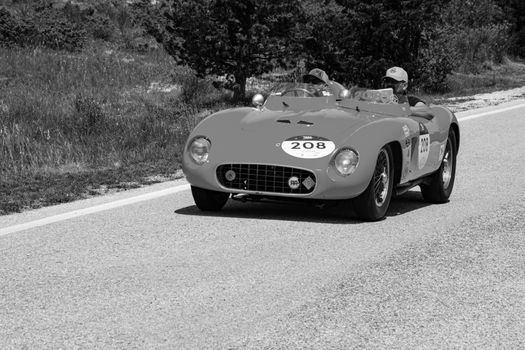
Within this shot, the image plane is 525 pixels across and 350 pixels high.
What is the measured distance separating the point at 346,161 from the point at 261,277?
2.06m

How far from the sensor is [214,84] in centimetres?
2114

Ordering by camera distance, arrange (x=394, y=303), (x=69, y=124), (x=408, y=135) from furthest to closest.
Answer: (x=69, y=124) → (x=408, y=135) → (x=394, y=303)

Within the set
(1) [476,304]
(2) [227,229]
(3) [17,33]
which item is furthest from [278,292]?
(3) [17,33]

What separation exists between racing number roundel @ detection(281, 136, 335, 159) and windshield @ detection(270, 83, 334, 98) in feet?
4.27

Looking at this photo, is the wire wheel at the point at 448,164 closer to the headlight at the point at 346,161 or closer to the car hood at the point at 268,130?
the car hood at the point at 268,130

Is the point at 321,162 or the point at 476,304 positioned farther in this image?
the point at 321,162

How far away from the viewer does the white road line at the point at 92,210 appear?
26.4ft

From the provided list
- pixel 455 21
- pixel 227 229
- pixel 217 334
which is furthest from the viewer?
pixel 455 21

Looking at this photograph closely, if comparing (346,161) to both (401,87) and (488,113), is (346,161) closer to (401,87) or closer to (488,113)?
(401,87)

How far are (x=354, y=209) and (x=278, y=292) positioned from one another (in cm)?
249

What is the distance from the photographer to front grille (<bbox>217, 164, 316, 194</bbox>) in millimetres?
8258

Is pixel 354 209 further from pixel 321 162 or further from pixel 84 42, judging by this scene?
pixel 84 42

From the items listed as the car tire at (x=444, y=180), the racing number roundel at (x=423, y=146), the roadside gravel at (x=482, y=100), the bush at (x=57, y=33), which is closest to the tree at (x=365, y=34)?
the roadside gravel at (x=482, y=100)

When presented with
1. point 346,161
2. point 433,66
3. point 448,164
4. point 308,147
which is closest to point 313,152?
point 308,147
